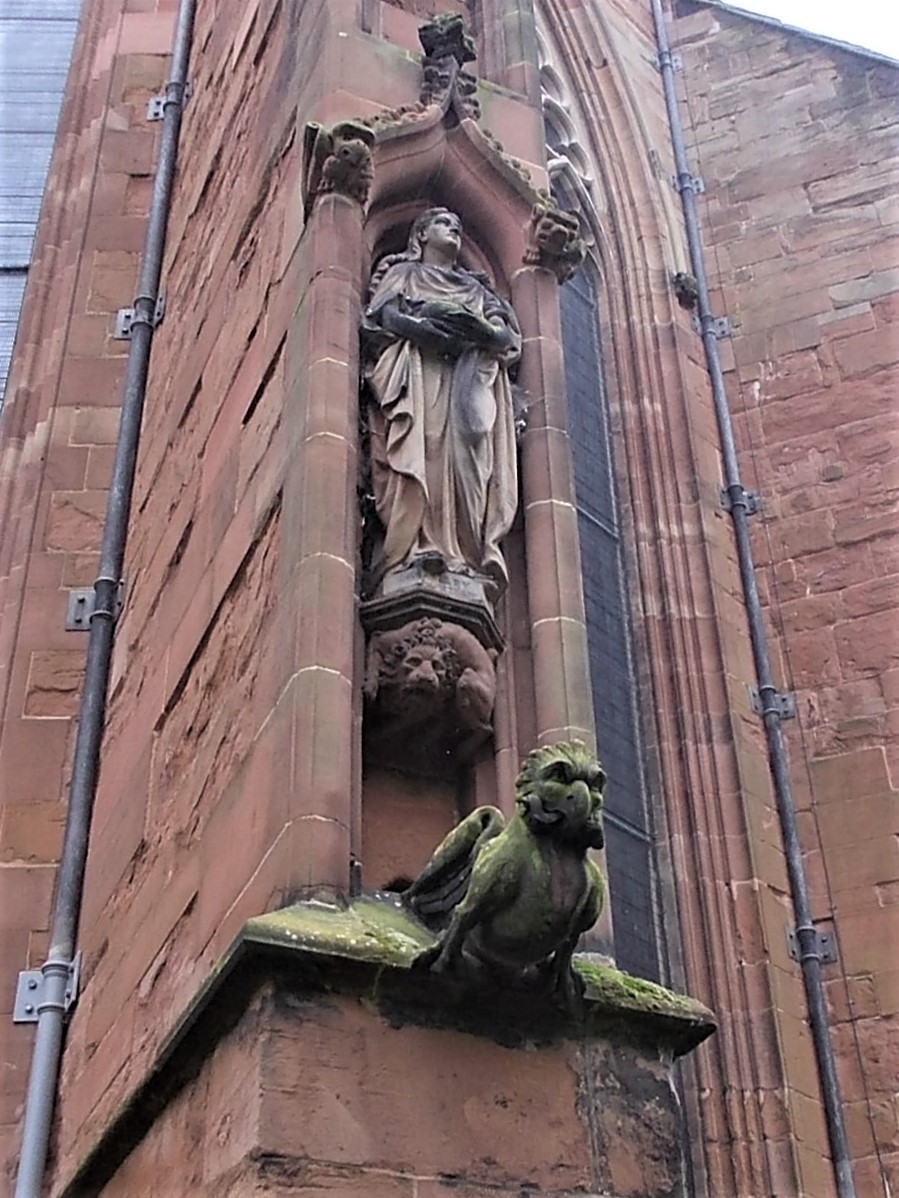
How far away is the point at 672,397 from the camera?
925 cm

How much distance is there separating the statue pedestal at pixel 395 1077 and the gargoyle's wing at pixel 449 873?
60 millimetres

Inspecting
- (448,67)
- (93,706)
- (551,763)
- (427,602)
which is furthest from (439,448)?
(93,706)

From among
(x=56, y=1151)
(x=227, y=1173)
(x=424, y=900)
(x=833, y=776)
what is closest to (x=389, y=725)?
(x=424, y=900)

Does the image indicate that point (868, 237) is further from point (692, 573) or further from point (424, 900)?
point (424, 900)

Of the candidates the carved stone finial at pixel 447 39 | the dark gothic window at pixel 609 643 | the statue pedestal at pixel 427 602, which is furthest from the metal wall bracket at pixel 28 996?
the carved stone finial at pixel 447 39

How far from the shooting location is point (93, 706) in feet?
20.4

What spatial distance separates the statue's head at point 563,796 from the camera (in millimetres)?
3227

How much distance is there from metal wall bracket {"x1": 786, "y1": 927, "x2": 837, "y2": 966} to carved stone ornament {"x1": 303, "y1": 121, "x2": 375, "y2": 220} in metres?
4.34

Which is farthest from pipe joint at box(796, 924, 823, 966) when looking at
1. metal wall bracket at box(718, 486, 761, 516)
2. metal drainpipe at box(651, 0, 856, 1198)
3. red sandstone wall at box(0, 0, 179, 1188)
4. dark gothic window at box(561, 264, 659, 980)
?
red sandstone wall at box(0, 0, 179, 1188)

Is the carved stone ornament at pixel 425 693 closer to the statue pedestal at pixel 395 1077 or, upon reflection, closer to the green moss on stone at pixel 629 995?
the statue pedestal at pixel 395 1077

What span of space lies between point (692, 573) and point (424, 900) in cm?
514

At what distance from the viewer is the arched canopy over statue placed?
4.25 m

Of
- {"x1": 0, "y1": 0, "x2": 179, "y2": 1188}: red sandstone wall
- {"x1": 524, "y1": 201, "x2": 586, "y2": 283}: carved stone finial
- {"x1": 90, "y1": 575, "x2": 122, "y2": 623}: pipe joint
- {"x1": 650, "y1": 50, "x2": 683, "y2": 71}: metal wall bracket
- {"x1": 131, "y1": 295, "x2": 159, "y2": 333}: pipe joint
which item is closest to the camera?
{"x1": 524, "y1": 201, "x2": 586, "y2": 283}: carved stone finial

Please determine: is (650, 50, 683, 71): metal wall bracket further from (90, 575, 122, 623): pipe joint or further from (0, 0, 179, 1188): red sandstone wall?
(90, 575, 122, 623): pipe joint
